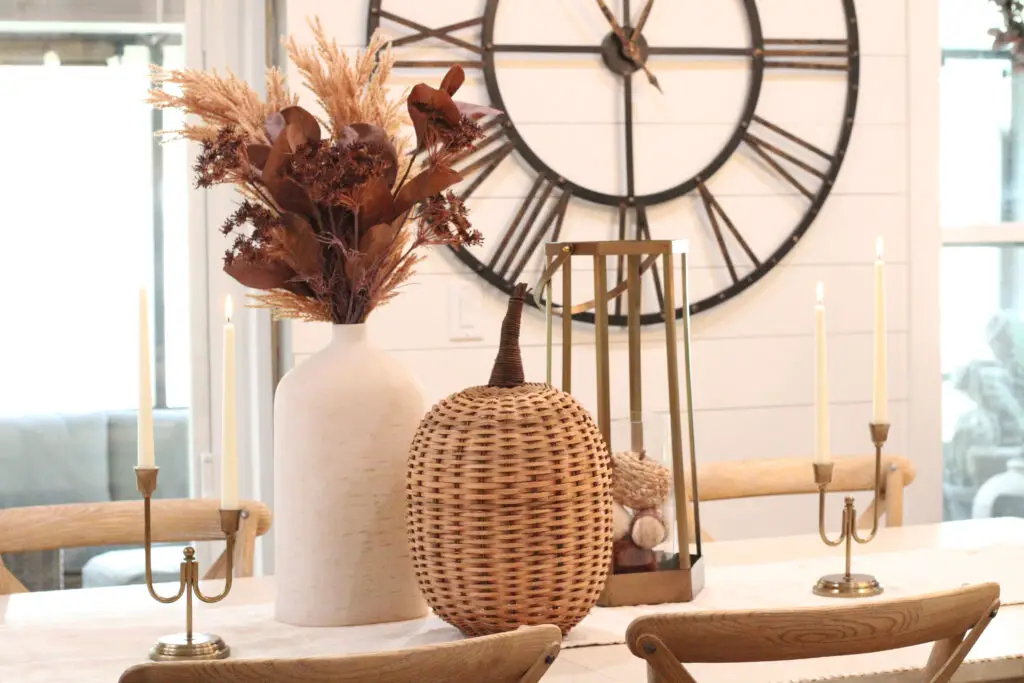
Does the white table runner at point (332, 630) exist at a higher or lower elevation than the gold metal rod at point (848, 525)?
lower

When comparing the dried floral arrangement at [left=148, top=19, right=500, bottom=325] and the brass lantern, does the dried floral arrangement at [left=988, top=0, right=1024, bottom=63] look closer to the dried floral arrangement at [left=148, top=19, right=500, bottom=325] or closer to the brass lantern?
the brass lantern

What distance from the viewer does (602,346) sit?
135cm

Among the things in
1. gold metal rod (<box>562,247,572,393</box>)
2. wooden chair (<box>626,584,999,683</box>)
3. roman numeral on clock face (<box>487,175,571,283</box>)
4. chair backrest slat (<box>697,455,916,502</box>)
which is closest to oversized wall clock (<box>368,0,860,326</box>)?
roman numeral on clock face (<box>487,175,571,283</box>)

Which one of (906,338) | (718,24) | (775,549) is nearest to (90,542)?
(775,549)

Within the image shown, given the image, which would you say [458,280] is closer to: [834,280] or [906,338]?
[834,280]

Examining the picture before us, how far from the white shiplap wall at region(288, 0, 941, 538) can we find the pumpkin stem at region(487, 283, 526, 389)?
1.10 metres

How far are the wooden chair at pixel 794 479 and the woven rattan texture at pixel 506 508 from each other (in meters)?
0.82

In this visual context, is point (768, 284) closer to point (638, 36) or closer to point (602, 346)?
point (638, 36)

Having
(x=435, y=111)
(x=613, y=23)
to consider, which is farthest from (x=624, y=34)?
(x=435, y=111)

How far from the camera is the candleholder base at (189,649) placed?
3.79 ft

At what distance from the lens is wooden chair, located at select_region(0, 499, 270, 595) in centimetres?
166

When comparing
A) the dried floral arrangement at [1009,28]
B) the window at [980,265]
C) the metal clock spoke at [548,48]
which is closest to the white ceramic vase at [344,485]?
Answer: the metal clock spoke at [548,48]

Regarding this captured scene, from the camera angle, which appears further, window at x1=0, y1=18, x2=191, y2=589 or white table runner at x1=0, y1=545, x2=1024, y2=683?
window at x1=0, y1=18, x2=191, y2=589

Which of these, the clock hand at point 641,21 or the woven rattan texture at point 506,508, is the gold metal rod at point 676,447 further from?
the clock hand at point 641,21
